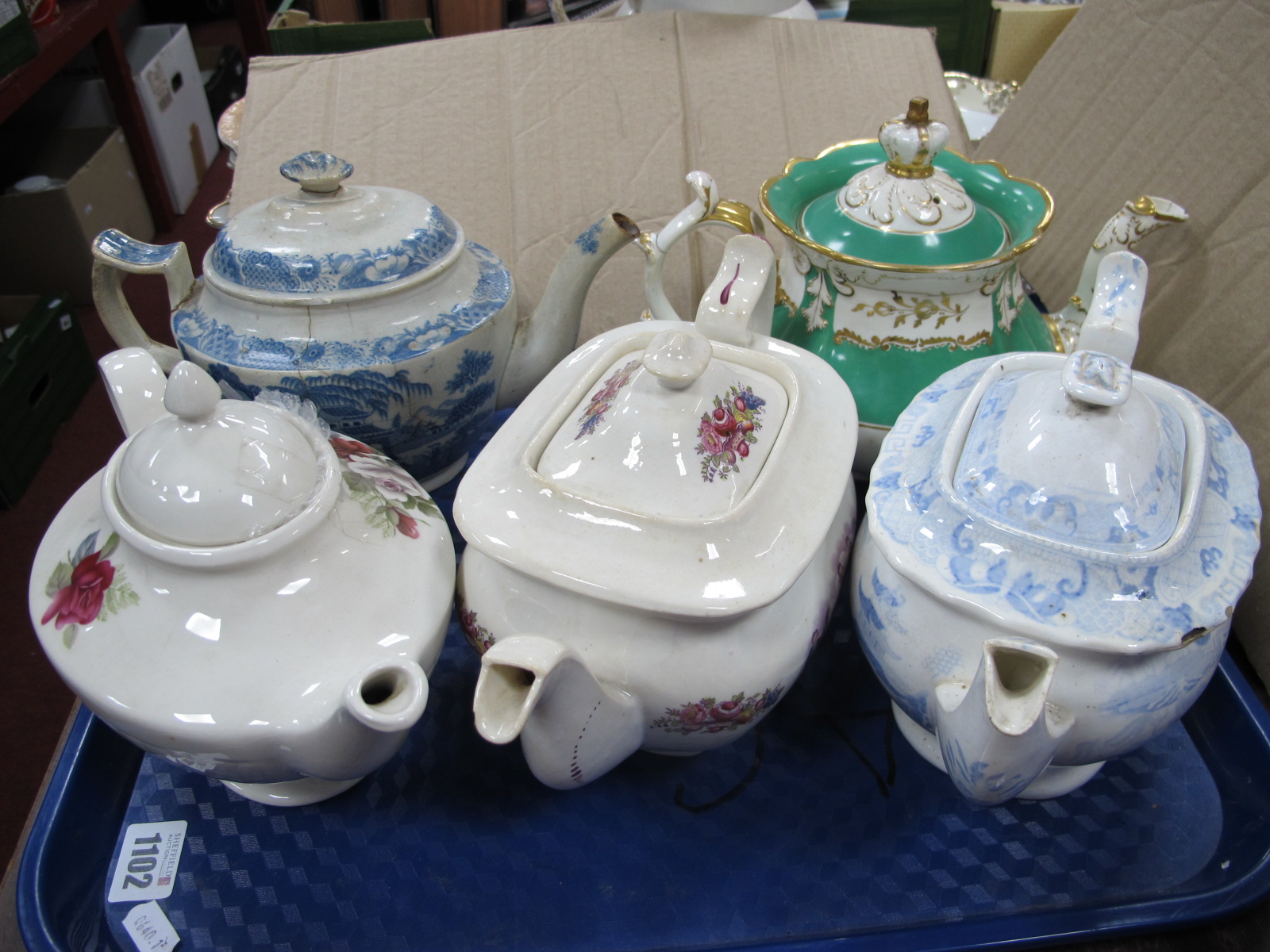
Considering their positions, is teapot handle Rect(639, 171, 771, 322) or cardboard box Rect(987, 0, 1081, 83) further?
cardboard box Rect(987, 0, 1081, 83)

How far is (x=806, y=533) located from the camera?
611mm

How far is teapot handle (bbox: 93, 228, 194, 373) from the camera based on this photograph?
0.86 m

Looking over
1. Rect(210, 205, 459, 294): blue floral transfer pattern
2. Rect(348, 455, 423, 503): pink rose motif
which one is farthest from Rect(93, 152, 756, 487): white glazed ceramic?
Rect(348, 455, 423, 503): pink rose motif

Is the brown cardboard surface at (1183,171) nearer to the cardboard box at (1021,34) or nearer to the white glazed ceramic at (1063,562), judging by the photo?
the white glazed ceramic at (1063,562)

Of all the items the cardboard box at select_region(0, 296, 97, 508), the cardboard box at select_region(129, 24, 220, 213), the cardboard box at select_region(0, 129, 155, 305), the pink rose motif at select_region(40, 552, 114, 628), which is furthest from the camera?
the cardboard box at select_region(129, 24, 220, 213)

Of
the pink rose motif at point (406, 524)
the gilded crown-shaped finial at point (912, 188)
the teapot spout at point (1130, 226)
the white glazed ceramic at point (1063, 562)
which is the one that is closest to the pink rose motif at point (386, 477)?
the pink rose motif at point (406, 524)

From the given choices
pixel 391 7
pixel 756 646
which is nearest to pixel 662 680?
pixel 756 646

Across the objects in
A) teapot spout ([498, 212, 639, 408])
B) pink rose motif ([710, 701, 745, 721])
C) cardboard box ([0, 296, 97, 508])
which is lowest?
cardboard box ([0, 296, 97, 508])

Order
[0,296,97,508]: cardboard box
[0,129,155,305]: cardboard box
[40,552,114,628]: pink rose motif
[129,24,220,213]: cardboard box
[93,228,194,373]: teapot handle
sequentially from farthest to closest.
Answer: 1. [129,24,220,213]: cardboard box
2. [0,129,155,305]: cardboard box
3. [0,296,97,508]: cardboard box
4. [93,228,194,373]: teapot handle
5. [40,552,114,628]: pink rose motif

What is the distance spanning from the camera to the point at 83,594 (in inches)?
24.0

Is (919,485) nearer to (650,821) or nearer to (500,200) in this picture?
Answer: (650,821)

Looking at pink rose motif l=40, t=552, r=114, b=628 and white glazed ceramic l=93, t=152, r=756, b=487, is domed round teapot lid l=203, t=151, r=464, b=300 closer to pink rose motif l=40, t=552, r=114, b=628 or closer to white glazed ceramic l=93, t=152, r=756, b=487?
white glazed ceramic l=93, t=152, r=756, b=487

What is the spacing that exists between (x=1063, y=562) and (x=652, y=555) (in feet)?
0.88

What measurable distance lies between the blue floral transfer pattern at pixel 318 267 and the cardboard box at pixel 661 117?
38 centimetres
